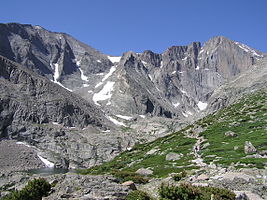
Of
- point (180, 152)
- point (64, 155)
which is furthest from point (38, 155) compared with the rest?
point (180, 152)

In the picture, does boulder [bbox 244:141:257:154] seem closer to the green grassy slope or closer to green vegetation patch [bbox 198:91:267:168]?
green vegetation patch [bbox 198:91:267:168]

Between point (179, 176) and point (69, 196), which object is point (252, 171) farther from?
point (69, 196)

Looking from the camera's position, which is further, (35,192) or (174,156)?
(174,156)

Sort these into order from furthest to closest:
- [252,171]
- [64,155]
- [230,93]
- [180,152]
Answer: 1. [64,155]
2. [230,93]
3. [180,152]
4. [252,171]

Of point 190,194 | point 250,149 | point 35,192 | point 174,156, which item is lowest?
point 35,192

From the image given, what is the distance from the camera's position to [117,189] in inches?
770

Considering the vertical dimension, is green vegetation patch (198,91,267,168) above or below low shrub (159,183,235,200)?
above

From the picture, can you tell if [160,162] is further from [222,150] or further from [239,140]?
[239,140]

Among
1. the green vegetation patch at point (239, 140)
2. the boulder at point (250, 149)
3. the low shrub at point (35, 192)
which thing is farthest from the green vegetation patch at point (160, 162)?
the low shrub at point (35, 192)

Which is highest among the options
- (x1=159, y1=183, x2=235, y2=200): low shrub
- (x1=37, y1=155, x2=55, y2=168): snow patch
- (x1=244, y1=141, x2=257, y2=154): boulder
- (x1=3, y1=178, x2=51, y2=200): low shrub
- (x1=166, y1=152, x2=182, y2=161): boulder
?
(x1=244, y1=141, x2=257, y2=154): boulder

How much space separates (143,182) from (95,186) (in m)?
7.42

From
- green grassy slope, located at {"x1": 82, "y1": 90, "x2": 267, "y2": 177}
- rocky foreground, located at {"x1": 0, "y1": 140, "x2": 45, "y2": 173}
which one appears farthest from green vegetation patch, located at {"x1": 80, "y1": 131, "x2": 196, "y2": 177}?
rocky foreground, located at {"x1": 0, "y1": 140, "x2": 45, "y2": 173}

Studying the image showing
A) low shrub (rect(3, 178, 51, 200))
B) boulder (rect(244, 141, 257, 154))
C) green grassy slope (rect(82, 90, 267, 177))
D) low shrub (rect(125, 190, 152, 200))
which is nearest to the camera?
low shrub (rect(125, 190, 152, 200))

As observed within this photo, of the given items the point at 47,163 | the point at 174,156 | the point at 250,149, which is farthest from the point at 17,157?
the point at 250,149
